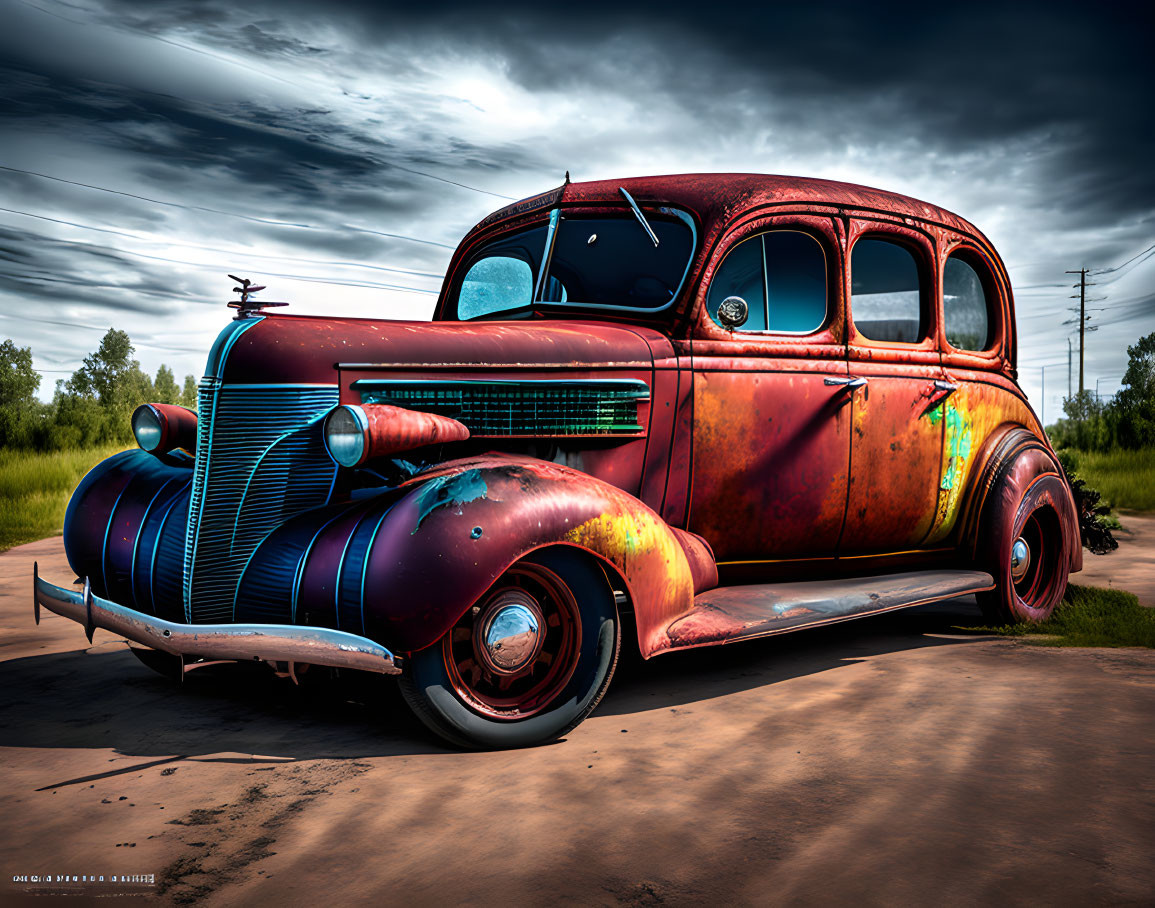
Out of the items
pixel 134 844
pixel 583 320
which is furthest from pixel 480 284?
pixel 134 844

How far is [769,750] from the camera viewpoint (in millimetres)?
3000

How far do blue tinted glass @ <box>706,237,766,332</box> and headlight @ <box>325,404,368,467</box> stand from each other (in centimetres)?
177

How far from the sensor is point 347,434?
2.92 m

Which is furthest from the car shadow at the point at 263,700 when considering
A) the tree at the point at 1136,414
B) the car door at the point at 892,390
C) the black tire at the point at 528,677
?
the tree at the point at 1136,414

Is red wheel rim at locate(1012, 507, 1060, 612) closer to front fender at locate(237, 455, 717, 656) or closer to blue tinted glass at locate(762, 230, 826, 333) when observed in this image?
blue tinted glass at locate(762, 230, 826, 333)

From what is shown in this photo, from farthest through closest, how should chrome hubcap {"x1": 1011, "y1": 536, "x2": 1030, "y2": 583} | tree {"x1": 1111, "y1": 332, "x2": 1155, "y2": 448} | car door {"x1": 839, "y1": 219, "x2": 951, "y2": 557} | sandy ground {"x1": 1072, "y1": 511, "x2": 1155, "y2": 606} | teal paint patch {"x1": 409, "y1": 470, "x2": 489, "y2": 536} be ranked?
tree {"x1": 1111, "y1": 332, "x2": 1155, "y2": 448} < sandy ground {"x1": 1072, "y1": 511, "x2": 1155, "y2": 606} < chrome hubcap {"x1": 1011, "y1": 536, "x2": 1030, "y2": 583} < car door {"x1": 839, "y1": 219, "x2": 951, "y2": 557} < teal paint patch {"x1": 409, "y1": 470, "x2": 489, "y2": 536}

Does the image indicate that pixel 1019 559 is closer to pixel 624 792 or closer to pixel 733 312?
pixel 733 312

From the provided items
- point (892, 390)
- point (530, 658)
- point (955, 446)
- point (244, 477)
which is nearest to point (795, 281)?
point (892, 390)

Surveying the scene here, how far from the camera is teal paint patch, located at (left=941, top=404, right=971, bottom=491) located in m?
4.71

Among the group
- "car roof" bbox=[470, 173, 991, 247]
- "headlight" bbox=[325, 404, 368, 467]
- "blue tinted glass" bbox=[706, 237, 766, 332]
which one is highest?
"car roof" bbox=[470, 173, 991, 247]

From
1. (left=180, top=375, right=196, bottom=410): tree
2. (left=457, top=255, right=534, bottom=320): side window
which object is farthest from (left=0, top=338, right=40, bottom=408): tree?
(left=457, top=255, right=534, bottom=320): side window

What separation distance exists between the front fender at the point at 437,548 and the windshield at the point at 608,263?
3.71 feet

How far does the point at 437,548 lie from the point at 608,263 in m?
1.91

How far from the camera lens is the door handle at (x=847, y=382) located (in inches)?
166
